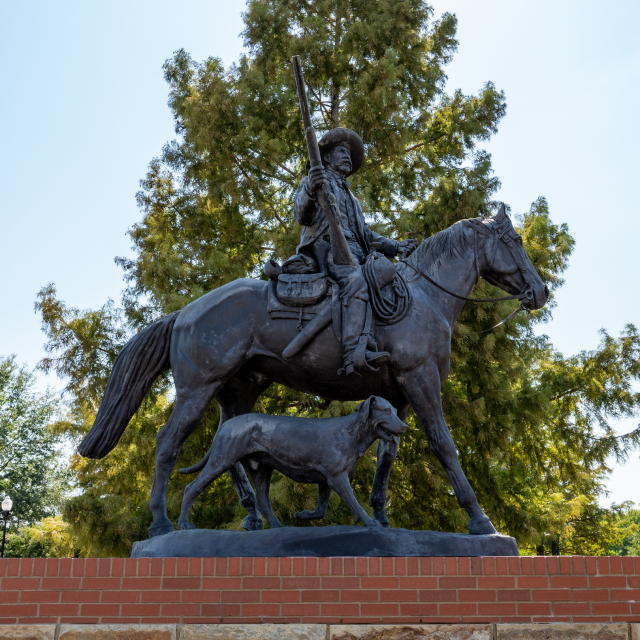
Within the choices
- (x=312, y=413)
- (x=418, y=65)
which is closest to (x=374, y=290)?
(x=312, y=413)

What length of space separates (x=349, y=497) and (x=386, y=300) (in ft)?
5.20

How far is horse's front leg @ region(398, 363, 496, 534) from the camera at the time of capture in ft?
17.2

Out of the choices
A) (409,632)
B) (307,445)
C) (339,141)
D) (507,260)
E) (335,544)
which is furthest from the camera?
(339,141)

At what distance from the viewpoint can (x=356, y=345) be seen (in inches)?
213

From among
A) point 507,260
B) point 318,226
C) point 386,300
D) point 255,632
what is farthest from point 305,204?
point 255,632

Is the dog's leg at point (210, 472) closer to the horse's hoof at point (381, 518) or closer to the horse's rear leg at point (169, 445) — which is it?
the horse's rear leg at point (169, 445)

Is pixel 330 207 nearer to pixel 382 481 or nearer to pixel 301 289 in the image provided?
pixel 301 289

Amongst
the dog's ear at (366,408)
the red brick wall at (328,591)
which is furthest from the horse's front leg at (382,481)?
the red brick wall at (328,591)

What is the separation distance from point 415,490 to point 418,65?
897cm

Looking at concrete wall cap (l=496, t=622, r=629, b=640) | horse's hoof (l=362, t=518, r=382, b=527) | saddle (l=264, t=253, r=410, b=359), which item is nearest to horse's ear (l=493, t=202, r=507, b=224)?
saddle (l=264, t=253, r=410, b=359)

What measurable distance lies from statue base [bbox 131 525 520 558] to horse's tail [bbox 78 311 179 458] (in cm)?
120

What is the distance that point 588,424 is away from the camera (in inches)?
536

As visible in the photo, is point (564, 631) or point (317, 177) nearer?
point (564, 631)

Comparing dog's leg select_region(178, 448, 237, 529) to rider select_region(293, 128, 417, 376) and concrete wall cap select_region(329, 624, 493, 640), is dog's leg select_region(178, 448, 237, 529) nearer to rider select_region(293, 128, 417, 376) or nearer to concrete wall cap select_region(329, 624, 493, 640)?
rider select_region(293, 128, 417, 376)
